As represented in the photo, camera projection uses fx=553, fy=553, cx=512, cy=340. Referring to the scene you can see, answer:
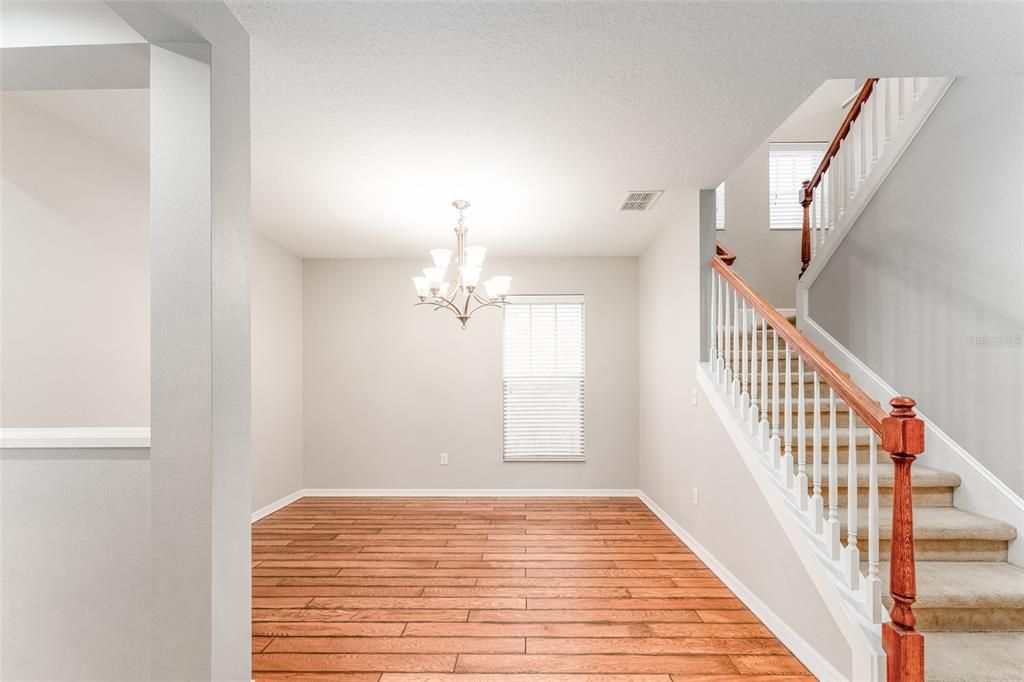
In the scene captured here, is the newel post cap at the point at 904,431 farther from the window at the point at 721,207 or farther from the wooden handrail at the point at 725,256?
the window at the point at 721,207

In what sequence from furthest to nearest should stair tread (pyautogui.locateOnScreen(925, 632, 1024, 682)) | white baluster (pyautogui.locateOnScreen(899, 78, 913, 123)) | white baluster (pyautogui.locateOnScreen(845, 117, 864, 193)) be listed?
white baluster (pyautogui.locateOnScreen(845, 117, 864, 193)) < white baluster (pyautogui.locateOnScreen(899, 78, 913, 123)) < stair tread (pyautogui.locateOnScreen(925, 632, 1024, 682))

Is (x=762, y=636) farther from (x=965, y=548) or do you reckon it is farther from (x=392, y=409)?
(x=392, y=409)

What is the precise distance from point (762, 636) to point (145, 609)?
8.92ft

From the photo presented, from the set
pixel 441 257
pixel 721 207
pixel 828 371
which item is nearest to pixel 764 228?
pixel 721 207

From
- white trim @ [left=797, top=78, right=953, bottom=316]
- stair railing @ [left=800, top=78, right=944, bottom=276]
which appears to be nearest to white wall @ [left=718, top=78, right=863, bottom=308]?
stair railing @ [left=800, top=78, right=944, bottom=276]

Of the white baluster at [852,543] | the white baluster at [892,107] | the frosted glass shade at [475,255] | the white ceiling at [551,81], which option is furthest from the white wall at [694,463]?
the frosted glass shade at [475,255]

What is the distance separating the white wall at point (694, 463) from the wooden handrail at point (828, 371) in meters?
0.81

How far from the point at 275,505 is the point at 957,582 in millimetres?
5216

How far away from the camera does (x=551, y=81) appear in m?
2.41

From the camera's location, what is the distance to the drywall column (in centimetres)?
184

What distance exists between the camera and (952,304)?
3113 mm

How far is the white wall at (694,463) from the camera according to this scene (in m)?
2.61

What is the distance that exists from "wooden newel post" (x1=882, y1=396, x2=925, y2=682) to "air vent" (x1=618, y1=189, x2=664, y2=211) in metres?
2.38

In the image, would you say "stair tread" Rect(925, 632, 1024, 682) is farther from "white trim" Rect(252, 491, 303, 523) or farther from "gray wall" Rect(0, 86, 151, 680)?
"white trim" Rect(252, 491, 303, 523)
